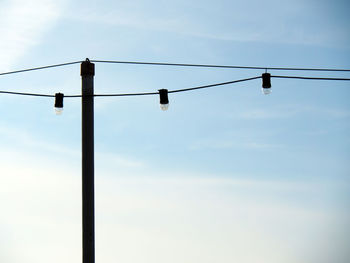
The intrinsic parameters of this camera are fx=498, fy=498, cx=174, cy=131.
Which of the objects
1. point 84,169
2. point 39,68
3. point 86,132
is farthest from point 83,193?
point 39,68

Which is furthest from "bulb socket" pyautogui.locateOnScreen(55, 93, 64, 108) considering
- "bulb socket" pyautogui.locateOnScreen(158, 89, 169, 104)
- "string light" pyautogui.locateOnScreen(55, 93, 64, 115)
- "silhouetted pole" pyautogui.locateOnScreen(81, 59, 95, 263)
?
"bulb socket" pyautogui.locateOnScreen(158, 89, 169, 104)

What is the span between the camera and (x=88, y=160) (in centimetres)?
939

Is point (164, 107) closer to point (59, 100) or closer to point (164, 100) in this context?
point (164, 100)

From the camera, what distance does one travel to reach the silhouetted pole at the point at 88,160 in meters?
9.15

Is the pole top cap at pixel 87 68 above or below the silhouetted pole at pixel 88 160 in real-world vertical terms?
above

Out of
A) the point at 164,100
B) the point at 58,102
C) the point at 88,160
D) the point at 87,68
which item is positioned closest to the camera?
the point at 88,160

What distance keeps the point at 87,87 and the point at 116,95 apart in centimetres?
98

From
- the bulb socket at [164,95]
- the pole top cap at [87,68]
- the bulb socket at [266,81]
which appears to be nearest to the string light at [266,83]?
the bulb socket at [266,81]

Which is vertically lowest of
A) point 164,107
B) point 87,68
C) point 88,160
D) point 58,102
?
point 88,160

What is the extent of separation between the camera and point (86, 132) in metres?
9.46

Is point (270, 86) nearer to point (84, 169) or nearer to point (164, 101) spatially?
point (164, 101)

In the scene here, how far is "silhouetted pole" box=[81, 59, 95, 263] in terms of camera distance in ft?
30.0

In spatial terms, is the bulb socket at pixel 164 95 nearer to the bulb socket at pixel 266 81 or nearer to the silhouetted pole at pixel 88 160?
the silhouetted pole at pixel 88 160

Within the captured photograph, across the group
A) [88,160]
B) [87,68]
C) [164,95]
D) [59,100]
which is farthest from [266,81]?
[59,100]
